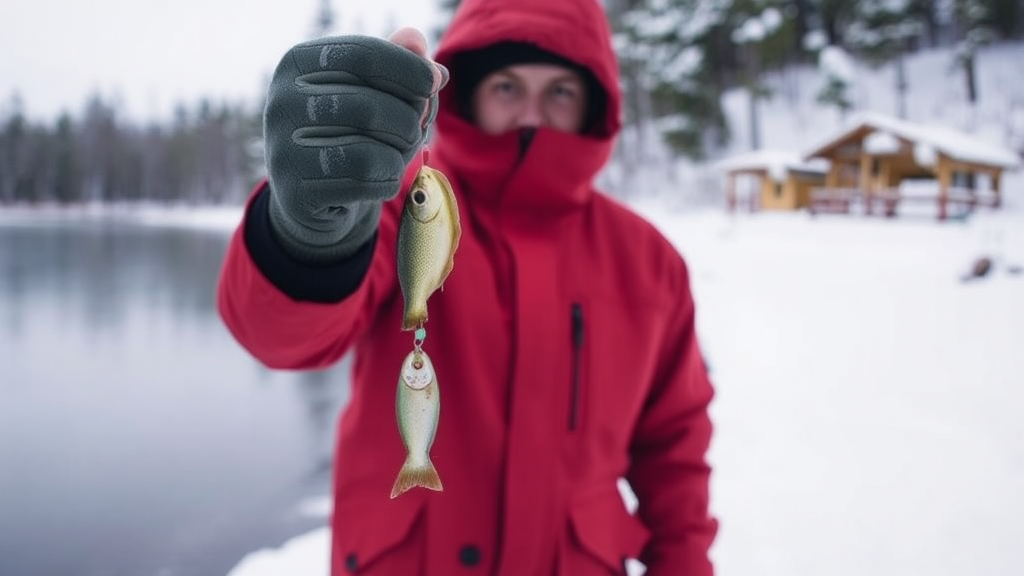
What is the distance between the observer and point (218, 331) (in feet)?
48.5

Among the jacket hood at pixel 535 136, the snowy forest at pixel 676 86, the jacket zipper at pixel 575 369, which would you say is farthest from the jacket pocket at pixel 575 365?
the snowy forest at pixel 676 86

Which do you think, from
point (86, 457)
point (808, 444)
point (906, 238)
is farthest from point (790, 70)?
point (86, 457)

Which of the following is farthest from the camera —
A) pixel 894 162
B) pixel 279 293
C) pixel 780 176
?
pixel 780 176

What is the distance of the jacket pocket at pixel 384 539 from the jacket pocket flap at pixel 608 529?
554mm

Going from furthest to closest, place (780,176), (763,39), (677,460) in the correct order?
(763,39) → (780,176) → (677,460)

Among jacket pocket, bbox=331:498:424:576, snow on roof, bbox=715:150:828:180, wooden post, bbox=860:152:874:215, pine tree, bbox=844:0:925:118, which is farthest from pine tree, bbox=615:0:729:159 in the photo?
jacket pocket, bbox=331:498:424:576

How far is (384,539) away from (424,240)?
1306 mm

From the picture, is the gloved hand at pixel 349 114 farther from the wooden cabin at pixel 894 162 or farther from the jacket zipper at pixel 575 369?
the wooden cabin at pixel 894 162

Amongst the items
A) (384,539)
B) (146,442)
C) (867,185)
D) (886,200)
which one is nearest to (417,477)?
(384,539)

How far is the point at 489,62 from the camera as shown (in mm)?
2049

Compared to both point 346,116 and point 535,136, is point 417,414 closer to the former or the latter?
point 346,116

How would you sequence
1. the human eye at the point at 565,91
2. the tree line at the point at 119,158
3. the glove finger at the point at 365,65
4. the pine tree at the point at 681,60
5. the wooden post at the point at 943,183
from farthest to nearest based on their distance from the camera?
the tree line at the point at 119,158
the pine tree at the point at 681,60
the wooden post at the point at 943,183
the human eye at the point at 565,91
the glove finger at the point at 365,65

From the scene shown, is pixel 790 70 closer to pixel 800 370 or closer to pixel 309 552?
pixel 800 370

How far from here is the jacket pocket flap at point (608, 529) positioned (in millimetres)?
2037
